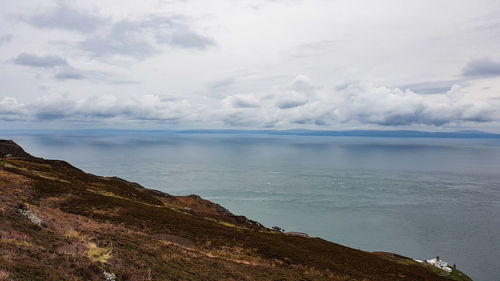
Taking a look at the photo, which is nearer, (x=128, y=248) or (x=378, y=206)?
(x=128, y=248)

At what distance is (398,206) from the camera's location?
382 ft

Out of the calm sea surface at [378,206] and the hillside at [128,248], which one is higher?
the hillside at [128,248]

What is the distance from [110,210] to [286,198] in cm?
10227

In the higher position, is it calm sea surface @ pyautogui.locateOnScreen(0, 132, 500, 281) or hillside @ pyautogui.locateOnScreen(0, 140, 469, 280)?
hillside @ pyautogui.locateOnScreen(0, 140, 469, 280)

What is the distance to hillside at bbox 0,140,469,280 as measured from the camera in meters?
14.1

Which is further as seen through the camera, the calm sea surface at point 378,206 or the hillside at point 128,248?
the calm sea surface at point 378,206

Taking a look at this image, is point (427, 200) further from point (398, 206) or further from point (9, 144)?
point (9, 144)

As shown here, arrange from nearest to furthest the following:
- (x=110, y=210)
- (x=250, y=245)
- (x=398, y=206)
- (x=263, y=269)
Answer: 1. (x=263, y=269)
2. (x=250, y=245)
3. (x=110, y=210)
4. (x=398, y=206)

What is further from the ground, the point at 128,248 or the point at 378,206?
the point at 128,248

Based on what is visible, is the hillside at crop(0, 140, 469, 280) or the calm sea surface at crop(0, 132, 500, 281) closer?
the hillside at crop(0, 140, 469, 280)

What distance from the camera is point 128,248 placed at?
67.8 feet

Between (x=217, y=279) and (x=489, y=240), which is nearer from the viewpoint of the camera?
(x=217, y=279)

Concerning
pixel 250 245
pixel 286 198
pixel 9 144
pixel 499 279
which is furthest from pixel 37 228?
pixel 286 198

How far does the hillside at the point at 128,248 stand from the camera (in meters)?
14.1
